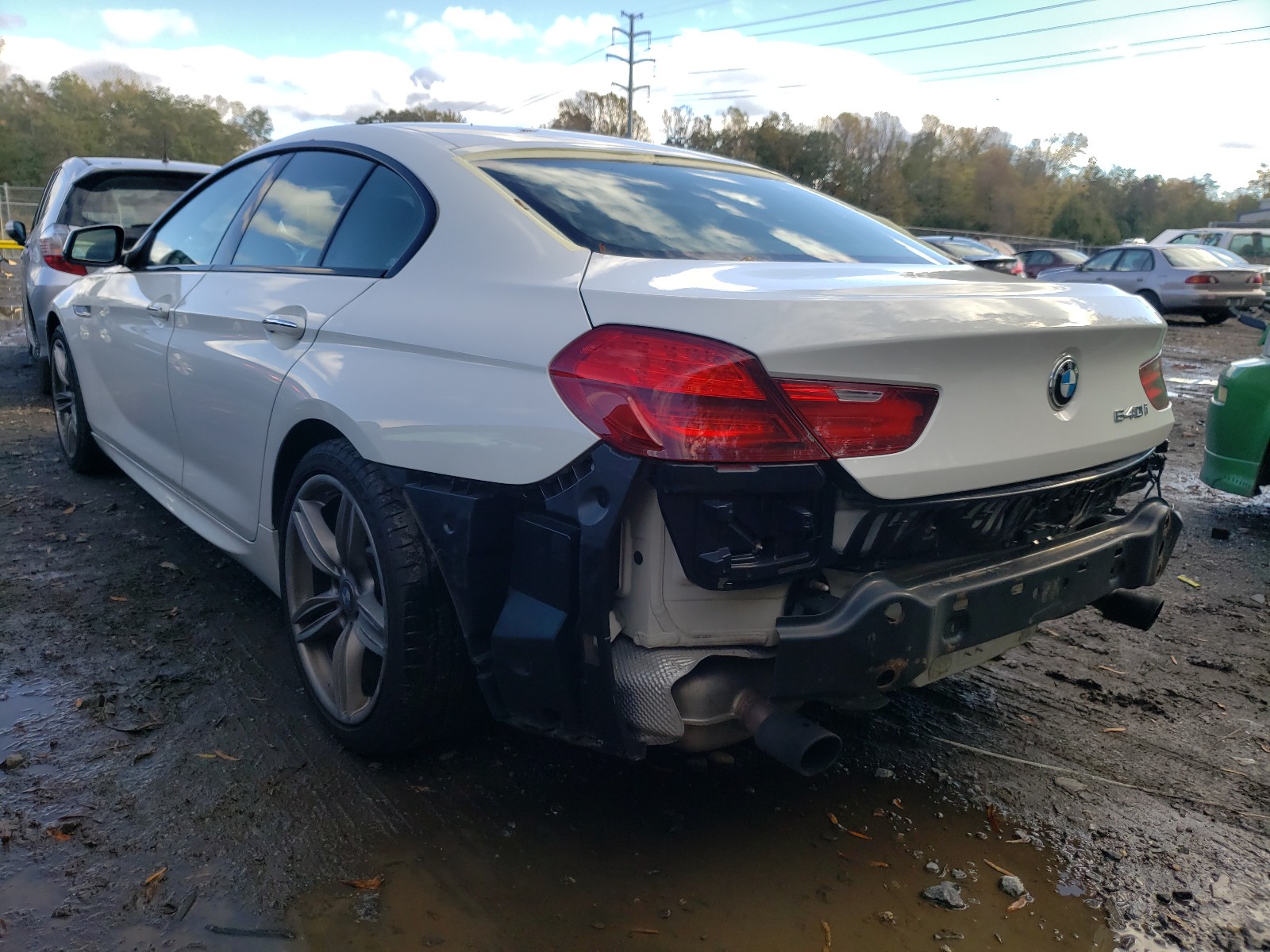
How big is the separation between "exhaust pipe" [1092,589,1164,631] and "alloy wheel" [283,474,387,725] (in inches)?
75.0

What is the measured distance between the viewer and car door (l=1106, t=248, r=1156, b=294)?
17.5 m

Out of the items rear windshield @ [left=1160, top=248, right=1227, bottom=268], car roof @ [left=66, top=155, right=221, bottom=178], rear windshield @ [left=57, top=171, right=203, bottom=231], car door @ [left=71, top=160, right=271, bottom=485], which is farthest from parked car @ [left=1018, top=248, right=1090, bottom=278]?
car door @ [left=71, top=160, right=271, bottom=485]

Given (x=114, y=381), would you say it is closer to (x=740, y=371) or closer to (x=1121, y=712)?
(x=740, y=371)

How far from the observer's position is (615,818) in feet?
7.77

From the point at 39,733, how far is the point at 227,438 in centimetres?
99

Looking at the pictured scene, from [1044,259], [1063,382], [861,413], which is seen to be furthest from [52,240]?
[1044,259]

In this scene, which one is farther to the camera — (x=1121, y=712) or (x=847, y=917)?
(x=1121, y=712)

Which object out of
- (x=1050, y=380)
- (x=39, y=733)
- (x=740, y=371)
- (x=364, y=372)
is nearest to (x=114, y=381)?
(x=39, y=733)

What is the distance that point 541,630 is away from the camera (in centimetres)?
195

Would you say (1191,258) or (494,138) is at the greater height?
(494,138)

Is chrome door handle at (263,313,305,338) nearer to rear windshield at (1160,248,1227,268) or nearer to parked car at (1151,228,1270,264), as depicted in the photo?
rear windshield at (1160,248,1227,268)

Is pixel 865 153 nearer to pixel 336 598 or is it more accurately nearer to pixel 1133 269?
pixel 1133 269

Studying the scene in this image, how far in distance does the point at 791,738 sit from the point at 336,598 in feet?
4.49

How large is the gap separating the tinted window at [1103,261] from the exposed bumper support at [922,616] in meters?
18.4
